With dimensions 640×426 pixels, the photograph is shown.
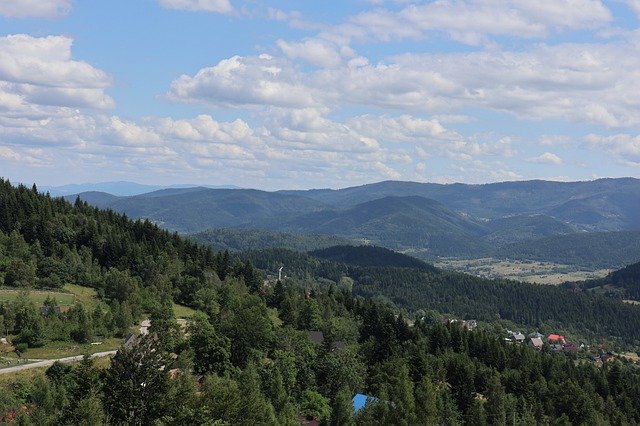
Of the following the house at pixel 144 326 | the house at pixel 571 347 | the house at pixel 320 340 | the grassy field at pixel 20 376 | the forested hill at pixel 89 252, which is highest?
the forested hill at pixel 89 252

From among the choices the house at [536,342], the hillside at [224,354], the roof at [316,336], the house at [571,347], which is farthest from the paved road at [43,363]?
the house at [571,347]

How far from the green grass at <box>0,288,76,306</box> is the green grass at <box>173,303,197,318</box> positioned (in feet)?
50.7

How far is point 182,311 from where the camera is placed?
4190 inches

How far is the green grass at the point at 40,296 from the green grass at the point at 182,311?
15447 mm

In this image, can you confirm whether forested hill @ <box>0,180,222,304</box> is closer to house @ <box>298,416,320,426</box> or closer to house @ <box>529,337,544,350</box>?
house @ <box>298,416,320,426</box>

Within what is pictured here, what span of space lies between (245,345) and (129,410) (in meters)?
35.3

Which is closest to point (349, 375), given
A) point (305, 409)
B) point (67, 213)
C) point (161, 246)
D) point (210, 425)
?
point (305, 409)

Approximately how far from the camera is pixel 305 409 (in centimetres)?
7275

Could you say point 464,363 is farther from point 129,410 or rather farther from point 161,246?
point 161,246

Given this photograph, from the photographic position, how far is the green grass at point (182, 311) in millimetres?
102863

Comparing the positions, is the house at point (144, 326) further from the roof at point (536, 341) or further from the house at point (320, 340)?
the roof at point (536, 341)

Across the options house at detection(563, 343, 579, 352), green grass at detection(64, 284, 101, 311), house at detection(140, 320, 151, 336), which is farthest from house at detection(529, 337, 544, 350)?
green grass at detection(64, 284, 101, 311)

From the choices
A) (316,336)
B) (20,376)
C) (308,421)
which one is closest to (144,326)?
(316,336)

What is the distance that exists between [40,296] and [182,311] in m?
21.4
